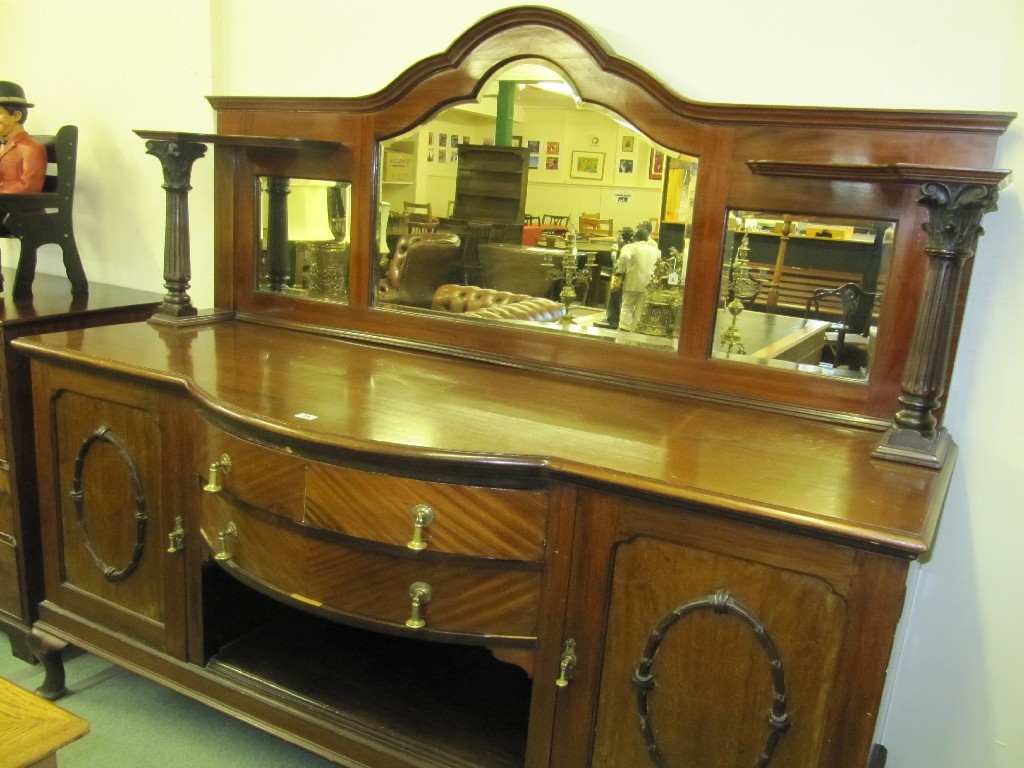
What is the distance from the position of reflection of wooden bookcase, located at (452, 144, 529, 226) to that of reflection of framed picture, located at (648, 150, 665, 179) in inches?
10.9

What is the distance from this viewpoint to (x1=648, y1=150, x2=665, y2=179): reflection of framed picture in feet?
5.51

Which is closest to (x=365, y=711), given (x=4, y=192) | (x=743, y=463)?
(x=743, y=463)


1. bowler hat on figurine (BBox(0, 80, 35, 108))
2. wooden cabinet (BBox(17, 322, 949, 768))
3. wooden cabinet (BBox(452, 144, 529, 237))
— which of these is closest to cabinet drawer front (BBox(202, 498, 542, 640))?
wooden cabinet (BBox(17, 322, 949, 768))

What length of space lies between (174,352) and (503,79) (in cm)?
93

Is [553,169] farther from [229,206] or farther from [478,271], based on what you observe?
[229,206]

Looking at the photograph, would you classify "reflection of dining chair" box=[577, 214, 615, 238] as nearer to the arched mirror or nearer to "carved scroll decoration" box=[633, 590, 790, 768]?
the arched mirror

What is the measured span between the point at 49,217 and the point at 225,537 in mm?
1326

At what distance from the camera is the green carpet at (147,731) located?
1844mm

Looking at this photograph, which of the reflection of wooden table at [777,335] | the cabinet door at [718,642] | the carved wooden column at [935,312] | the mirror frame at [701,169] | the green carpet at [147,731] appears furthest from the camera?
the green carpet at [147,731]

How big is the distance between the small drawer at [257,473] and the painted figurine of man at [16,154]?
4.18ft

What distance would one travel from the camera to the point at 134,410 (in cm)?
172

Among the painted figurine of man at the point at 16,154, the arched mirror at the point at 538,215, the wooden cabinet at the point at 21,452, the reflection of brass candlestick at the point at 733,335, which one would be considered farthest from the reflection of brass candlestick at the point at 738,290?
the painted figurine of man at the point at 16,154

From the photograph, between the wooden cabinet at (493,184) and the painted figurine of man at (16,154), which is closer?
the wooden cabinet at (493,184)

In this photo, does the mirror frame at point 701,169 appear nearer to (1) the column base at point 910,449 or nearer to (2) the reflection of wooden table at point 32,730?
(1) the column base at point 910,449
